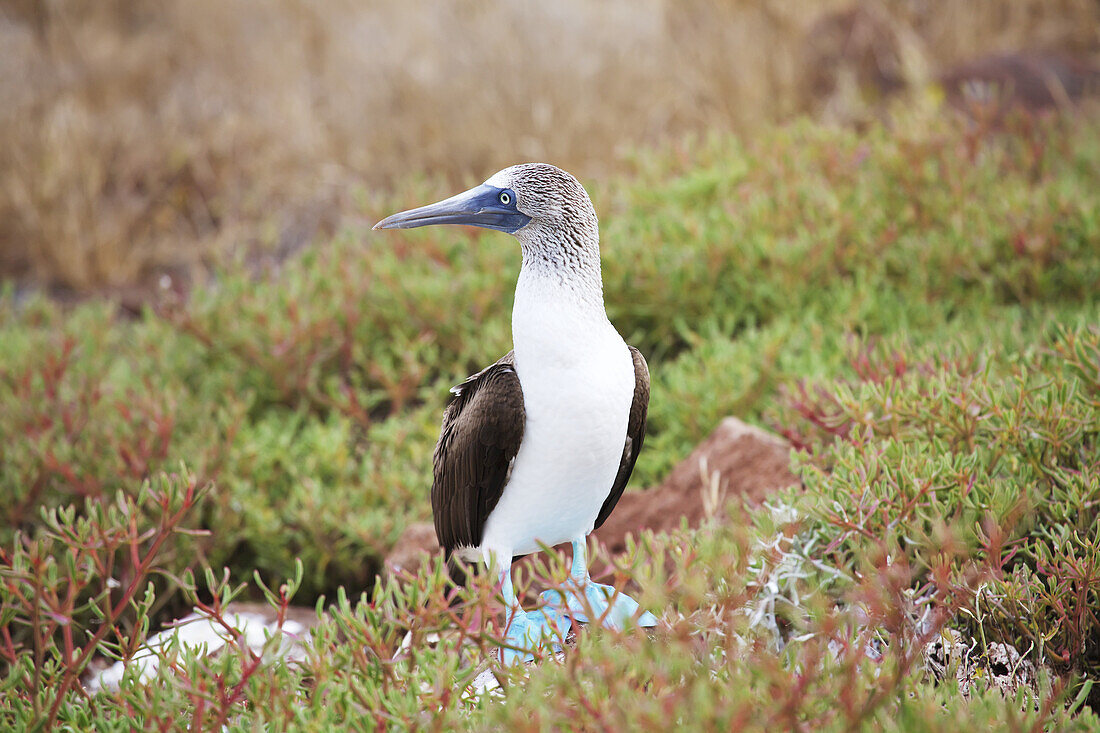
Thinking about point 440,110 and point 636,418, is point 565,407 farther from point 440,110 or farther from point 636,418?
point 440,110

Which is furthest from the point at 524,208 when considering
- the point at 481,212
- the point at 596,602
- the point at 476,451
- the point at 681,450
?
the point at 681,450

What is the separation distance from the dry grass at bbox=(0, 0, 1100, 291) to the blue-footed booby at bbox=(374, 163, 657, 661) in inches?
156

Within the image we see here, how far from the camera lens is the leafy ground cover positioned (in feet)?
5.68

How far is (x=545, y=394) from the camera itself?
2131 mm

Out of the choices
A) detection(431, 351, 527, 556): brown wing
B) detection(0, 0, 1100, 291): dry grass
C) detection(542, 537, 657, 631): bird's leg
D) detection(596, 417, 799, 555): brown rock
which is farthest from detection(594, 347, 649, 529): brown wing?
detection(0, 0, 1100, 291): dry grass

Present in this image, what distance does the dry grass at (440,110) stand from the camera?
6.71 m

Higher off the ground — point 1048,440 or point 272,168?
point 272,168

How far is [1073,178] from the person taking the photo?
465cm

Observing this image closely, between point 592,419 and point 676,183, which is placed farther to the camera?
point 676,183

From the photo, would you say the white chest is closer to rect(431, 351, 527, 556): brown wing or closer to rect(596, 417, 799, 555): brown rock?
rect(431, 351, 527, 556): brown wing

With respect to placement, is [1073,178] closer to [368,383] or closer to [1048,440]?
[1048,440]

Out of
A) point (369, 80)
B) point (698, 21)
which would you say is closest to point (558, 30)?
point (698, 21)

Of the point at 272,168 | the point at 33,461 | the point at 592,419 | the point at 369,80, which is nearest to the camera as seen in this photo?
the point at 592,419

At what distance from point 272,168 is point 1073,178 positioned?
5.52 meters
